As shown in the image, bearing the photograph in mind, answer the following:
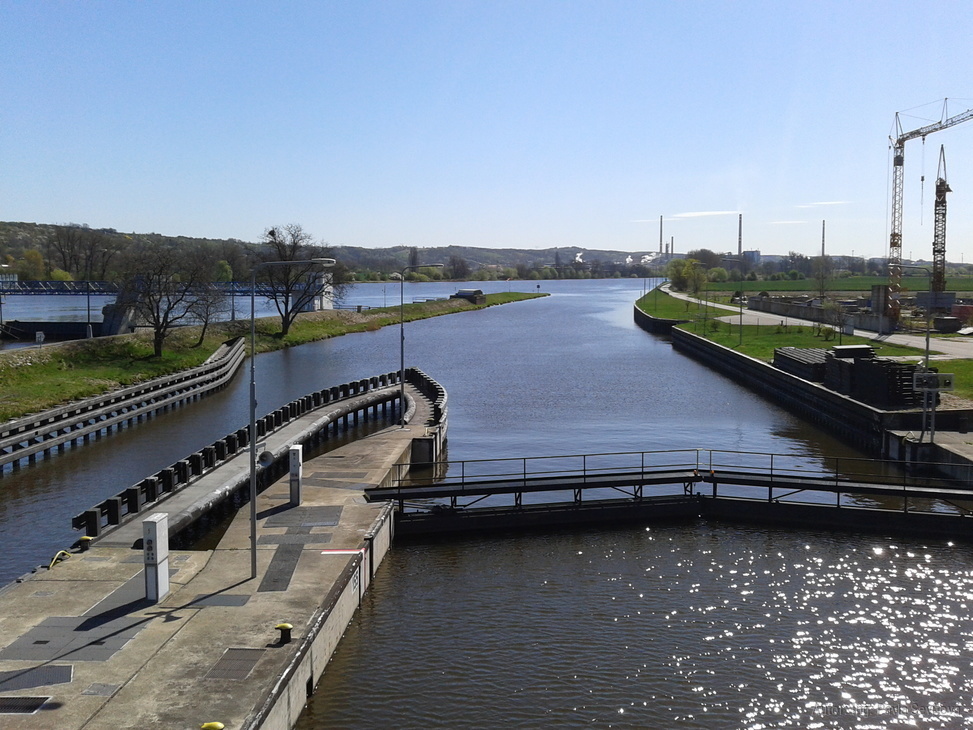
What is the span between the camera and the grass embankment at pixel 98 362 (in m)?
49.2

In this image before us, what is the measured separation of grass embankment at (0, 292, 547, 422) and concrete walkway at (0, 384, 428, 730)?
1051 inches

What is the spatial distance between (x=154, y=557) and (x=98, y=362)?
1892 inches

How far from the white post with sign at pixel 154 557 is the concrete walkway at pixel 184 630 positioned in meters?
0.32

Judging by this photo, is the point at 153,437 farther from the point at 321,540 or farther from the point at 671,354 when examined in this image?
the point at 671,354

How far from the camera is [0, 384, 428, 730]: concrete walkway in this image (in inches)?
559

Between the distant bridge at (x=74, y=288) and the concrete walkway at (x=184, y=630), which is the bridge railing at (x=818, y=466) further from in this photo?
the distant bridge at (x=74, y=288)

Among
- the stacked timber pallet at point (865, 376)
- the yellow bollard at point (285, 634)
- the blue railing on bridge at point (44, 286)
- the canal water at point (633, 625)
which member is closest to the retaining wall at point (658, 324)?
the stacked timber pallet at point (865, 376)

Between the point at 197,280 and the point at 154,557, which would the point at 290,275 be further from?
the point at 154,557

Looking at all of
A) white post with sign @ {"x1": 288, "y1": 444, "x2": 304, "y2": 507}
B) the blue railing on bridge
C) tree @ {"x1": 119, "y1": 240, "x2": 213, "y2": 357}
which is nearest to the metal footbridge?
white post with sign @ {"x1": 288, "y1": 444, "x2": 304, "y2": 507}

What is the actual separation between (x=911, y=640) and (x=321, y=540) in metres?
14.4

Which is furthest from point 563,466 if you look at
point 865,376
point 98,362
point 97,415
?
point 98,362

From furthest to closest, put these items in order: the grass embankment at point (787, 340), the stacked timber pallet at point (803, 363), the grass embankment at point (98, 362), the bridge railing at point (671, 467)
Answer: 1. the stacked timber pallet at point (803, 363)
2. the grass embankment at point (787, 340)
3. the grass embankment at point (98, 362)
4. the bridge railing at point (671, 467)

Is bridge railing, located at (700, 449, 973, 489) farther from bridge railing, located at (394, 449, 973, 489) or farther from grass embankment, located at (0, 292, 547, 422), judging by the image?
grass embankment, located at (0, 292, 547, 422)

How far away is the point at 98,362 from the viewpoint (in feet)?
203
